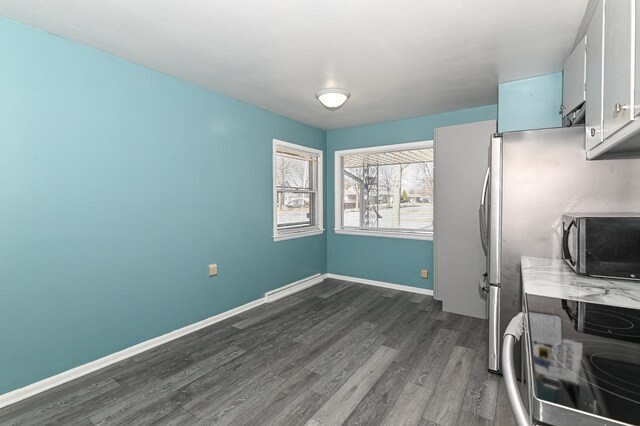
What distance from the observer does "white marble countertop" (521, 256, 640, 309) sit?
1.25 metres

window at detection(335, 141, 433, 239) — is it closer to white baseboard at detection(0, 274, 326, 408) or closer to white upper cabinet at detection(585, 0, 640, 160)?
white baseboard at detection(0, 274, 326, 408)

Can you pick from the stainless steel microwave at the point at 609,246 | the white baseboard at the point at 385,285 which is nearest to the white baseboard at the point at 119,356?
the white baseboard at the point at 385,285

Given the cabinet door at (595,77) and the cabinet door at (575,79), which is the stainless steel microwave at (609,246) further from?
the cabinet door at (575,79)

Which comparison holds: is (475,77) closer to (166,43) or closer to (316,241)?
(166,43)

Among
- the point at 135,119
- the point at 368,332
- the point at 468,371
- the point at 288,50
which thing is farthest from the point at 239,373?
the point at 288,50

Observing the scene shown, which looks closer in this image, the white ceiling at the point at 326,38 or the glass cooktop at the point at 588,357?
the glass cooktop at the point at 588,357

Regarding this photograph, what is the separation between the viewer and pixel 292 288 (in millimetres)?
4137

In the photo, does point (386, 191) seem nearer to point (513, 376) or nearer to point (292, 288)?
point (292, 288)

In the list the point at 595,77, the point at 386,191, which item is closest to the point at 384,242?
the point at 386,191

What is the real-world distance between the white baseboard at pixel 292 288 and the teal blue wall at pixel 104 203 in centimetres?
43

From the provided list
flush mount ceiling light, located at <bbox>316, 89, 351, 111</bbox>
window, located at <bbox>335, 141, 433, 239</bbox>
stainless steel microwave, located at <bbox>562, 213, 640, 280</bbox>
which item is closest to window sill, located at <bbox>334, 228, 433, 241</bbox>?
window, located at <bbox>335, 141, 433, 239</bbox>

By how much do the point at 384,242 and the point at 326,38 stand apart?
2986 millimetres

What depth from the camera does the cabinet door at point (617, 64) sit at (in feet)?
3.35

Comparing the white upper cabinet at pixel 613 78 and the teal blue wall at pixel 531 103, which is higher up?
the teal blue wall at pixel 531 103
